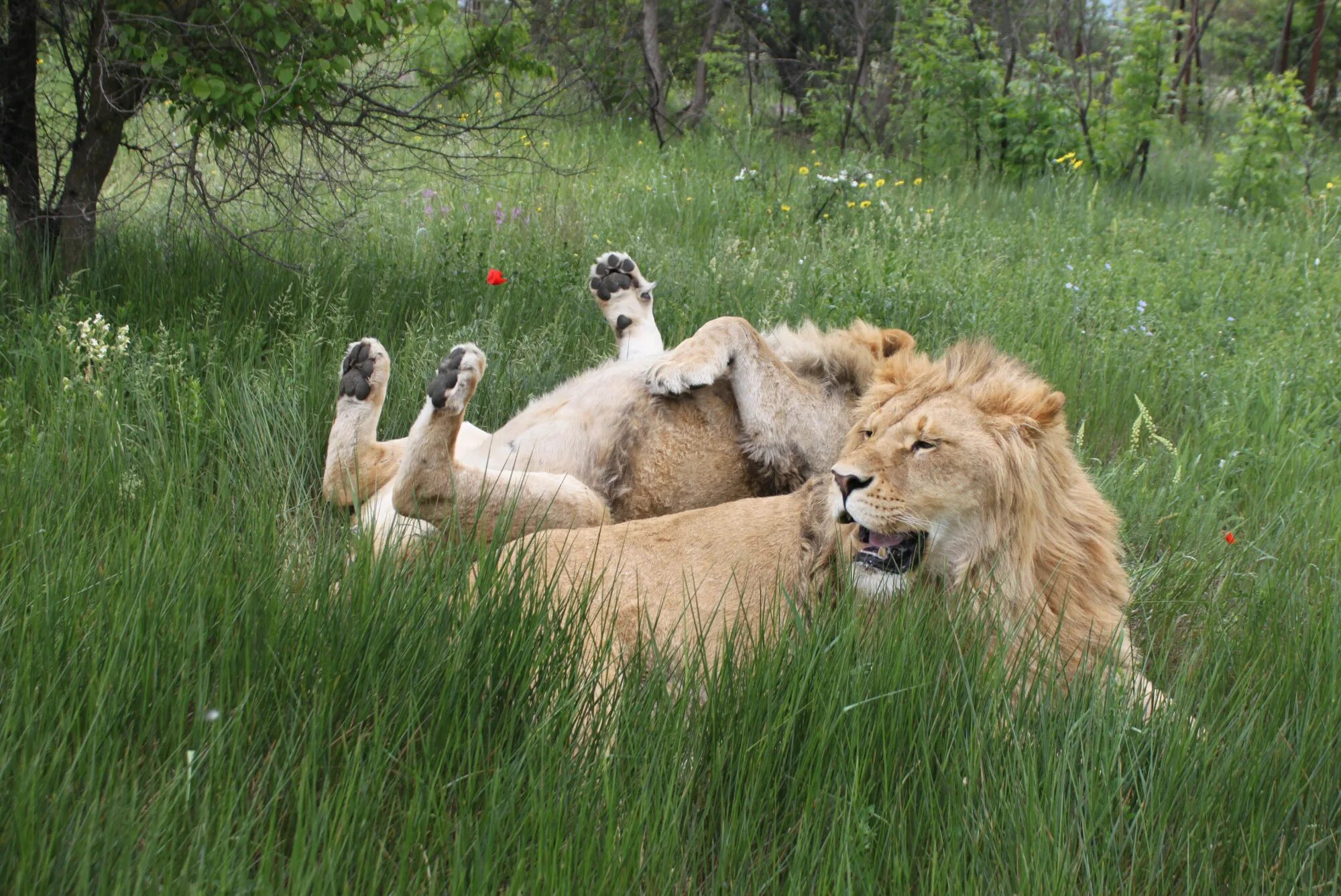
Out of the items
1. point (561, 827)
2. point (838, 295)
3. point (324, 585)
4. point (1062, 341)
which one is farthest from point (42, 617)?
point (1062, 341)

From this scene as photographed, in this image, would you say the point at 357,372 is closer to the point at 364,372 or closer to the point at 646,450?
the point at 364,372

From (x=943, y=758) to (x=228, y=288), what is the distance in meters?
4.22

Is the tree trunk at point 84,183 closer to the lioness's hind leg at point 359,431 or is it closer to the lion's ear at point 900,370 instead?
the lioness's hind leg at point 359,431

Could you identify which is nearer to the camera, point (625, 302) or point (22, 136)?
point (625, 302)

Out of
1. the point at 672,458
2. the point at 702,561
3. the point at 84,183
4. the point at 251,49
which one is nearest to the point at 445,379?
the point at 672,458

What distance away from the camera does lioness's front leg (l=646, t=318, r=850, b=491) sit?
4105 millimetres

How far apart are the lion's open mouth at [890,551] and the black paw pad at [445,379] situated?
59.6 inches

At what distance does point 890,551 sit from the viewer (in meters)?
3.04

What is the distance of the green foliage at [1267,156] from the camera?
11.2 meters

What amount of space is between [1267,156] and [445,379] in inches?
395

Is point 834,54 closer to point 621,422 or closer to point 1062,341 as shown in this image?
point 1062,341

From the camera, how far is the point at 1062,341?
6426 mm

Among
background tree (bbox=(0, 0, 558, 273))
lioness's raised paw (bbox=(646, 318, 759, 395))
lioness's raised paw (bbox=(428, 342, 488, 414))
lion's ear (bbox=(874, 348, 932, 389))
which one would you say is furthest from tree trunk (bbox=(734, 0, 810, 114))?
lion's ear (bbox=(874, 348, 932, 389))

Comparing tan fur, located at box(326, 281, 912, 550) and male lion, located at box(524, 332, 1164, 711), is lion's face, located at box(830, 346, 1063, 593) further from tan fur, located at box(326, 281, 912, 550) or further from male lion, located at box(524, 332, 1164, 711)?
tan fur, located at box(326, 281, 912, 550)
